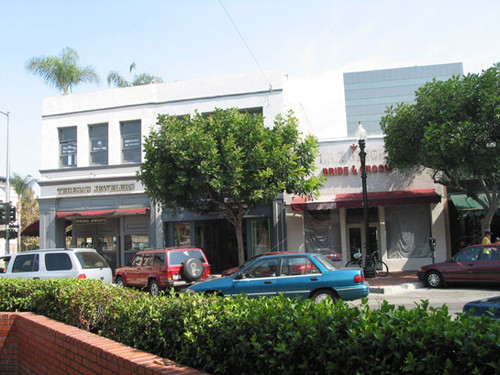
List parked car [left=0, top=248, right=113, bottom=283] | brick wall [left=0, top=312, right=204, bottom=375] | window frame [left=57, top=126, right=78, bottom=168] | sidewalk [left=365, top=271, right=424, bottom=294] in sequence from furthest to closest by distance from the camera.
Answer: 1. window frame [left=57, top=126, right=78, bottom=168]
2. sidewalk [left=365, top=271, right=424, bottom=294]
3. parked car [left=0, top=248, right=113, bottom=283]
4. brick wall [left=0, top=312, right=204, bottom=375]

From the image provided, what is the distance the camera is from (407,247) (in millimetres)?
20516

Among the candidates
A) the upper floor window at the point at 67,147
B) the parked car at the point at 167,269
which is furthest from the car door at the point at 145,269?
the upper floor window at the point at 67,147

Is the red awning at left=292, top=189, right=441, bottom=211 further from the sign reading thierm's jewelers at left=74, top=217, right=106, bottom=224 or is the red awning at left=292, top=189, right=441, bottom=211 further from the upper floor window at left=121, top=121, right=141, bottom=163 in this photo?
the sign reading thierm's jewelers at left=74, top=217, right=106, bottom=224

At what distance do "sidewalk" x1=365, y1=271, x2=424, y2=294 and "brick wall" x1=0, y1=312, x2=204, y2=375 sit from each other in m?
10.7

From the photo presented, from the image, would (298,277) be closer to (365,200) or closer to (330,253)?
(365,200)

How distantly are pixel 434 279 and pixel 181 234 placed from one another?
12.0 metres

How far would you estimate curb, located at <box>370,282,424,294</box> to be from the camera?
14.3 metres

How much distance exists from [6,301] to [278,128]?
12713 millimetres

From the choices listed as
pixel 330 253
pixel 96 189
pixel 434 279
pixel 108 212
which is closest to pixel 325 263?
pixel 434 279

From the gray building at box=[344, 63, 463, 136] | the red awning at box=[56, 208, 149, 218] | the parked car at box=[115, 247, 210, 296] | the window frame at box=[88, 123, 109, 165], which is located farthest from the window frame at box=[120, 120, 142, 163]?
the gray building at box=[344, 63, 463, 136]

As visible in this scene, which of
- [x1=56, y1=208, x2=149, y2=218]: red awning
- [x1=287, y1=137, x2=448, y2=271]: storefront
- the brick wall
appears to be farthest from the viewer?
[x1=56, y1=208, x2=149, y2=218]: red awning

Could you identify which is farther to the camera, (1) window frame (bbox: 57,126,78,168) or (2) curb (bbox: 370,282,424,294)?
(1) window frame (bbox: 57,126,78,168)

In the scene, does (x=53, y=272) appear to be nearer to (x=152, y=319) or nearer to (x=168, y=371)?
(x=152, y=319)

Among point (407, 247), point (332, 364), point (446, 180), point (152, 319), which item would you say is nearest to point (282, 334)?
point (332, 364)
